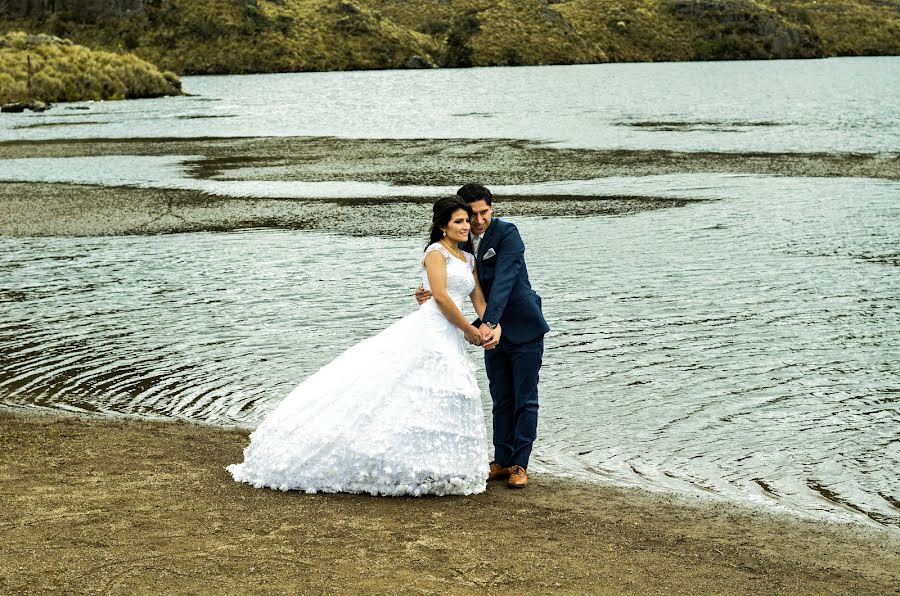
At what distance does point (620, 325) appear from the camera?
1278 cm

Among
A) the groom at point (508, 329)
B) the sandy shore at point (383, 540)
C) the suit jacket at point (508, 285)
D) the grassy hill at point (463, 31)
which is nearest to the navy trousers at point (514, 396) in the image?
the groom at point (508, 329)

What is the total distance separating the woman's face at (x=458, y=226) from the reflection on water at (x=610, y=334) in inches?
81.9

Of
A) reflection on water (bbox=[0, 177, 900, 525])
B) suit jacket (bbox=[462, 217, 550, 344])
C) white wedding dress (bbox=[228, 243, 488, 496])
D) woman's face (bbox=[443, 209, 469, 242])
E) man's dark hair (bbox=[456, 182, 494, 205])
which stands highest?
man's dark hair (bbox=[456, 182, 494, 205])

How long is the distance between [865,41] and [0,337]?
176m

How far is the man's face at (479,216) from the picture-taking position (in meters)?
7.09

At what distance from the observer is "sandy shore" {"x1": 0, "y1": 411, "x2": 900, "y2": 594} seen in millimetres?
5523

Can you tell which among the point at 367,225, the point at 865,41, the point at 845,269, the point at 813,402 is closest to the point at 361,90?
the point at 367,225

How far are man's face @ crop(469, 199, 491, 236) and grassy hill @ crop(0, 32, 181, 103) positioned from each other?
204ft

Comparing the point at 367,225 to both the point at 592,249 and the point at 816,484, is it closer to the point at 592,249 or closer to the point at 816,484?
the point at 592,249

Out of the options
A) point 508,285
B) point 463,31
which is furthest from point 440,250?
point 463,31

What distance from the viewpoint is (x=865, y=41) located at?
17012 centimetres

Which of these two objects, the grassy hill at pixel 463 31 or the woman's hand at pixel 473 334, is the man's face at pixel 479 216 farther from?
the grassy hill at pixel 463 31

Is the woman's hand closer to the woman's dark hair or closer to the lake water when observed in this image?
the woman's dark hair

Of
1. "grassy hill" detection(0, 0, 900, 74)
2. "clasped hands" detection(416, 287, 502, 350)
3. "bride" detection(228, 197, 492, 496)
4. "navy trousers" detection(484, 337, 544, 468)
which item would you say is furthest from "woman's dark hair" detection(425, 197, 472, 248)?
"grassy hill" detection(0, 0, 900, 74)
